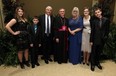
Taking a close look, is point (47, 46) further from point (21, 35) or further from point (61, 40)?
point (21, 35)

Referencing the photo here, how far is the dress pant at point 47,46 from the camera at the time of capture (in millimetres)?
5430

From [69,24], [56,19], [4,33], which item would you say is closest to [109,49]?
[69,24]

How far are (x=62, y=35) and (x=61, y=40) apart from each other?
0.14 meters

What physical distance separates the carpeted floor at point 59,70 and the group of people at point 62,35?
15 centimetres

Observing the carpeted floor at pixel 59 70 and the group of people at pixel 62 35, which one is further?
the carpeted floor at pixel 59 70

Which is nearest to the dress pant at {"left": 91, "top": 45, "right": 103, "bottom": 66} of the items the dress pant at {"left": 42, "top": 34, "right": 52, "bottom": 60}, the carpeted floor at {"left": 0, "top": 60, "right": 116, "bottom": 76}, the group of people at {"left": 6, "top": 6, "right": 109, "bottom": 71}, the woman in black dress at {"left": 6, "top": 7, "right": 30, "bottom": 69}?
the group of people at {"left": 6, "top": 6, "right": 109, "bottom": 71}

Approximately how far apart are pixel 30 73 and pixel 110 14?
9.70 ft

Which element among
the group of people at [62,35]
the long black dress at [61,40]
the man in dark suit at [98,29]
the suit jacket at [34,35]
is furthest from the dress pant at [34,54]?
the man in dark suit at [98,29]

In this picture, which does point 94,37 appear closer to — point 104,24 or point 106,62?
point 104,24

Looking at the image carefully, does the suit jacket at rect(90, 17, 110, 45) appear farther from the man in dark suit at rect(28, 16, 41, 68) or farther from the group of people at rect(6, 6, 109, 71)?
the man in dark suit at rect(28, 16, 41, 68)

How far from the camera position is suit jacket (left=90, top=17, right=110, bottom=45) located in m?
4.83

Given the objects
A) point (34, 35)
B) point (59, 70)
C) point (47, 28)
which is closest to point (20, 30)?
point (34, 35)

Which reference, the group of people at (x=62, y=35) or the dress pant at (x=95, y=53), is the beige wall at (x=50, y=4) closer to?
the group of people at (x=62, y=35)

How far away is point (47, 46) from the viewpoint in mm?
5559
